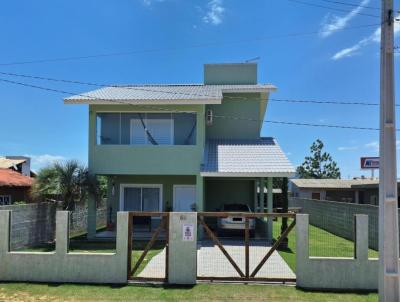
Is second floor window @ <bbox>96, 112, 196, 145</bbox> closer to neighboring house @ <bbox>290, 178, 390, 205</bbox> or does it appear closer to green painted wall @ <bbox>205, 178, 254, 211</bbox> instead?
green painted wall @ <bbox>205, 178, 254, 211</bbox>

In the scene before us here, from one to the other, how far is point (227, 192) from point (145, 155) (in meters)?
5.81

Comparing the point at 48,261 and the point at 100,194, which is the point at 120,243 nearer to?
the point at 48,261

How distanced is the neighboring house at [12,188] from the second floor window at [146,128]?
374 inches

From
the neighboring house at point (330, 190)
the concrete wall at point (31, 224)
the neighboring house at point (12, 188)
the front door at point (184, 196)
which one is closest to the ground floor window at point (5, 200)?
the neighboring house at point (12, 188)

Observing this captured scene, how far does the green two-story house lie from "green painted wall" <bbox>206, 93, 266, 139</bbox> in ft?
0.16

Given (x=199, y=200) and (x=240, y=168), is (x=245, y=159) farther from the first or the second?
(x=199, y=200)

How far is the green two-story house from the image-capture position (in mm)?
17906

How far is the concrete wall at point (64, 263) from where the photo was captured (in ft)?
32.6

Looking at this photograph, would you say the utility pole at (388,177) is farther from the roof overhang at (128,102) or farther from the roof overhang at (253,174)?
the roof overhang at (128,102)

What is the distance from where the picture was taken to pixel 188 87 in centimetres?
2247

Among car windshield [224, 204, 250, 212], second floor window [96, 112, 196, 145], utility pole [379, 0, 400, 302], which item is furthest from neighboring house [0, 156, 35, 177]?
utility pole [379, 0, 400, 302]

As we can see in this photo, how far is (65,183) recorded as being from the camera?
1695 centimetres

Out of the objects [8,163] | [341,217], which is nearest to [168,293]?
[341,217]

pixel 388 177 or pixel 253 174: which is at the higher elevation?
pixel 253 174
